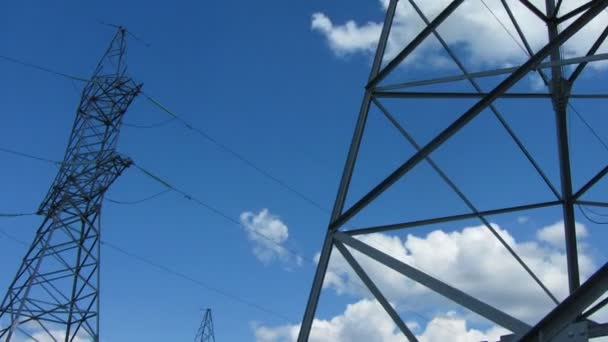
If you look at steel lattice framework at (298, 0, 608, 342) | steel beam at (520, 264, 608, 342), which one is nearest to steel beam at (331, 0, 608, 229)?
steel lattice framework at (298, 0, 608, 342)

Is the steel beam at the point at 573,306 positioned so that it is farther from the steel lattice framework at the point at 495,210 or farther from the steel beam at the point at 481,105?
the steel beam at the point at 481,105

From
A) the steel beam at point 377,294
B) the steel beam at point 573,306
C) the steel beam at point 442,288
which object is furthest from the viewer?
the steel beam at point 377,294

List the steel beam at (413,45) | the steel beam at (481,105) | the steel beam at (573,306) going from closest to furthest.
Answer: the steel beam at (573,306) → the steel beam at (481,105) → the steel beam at (413,45)

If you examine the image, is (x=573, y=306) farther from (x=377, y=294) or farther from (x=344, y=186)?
(x=344, y=186)

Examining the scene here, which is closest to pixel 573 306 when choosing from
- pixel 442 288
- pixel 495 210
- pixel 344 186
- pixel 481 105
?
pixel 442 288

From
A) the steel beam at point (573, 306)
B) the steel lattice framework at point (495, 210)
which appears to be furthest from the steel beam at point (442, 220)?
the steel beam at point (573, 306)

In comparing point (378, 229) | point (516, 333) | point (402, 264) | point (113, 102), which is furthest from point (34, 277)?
point (516, 333)

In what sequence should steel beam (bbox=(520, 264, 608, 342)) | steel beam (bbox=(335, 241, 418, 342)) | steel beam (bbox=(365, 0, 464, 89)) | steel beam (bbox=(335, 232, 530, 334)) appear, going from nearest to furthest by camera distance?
steel beam (bbox=(520, 264, 608, 342)), steel beam (bbox=(335, 232, 530, 334)), steel beam (bbox=(335, 241, 418, 342)), steel beam (bbox=(365, 0, 464, 89))

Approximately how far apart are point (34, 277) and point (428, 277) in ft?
45.1

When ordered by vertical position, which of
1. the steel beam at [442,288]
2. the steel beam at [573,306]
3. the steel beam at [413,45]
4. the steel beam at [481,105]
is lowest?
the steel beam at [573,306]

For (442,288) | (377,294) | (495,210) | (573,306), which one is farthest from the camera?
(495,210)

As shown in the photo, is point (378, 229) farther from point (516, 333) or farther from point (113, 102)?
point (113, 102)

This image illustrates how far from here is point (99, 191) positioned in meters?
17.9

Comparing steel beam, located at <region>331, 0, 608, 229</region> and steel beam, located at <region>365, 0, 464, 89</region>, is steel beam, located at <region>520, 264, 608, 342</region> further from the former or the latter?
steel beam, located at <region>365, 0, 464, 89</region>
